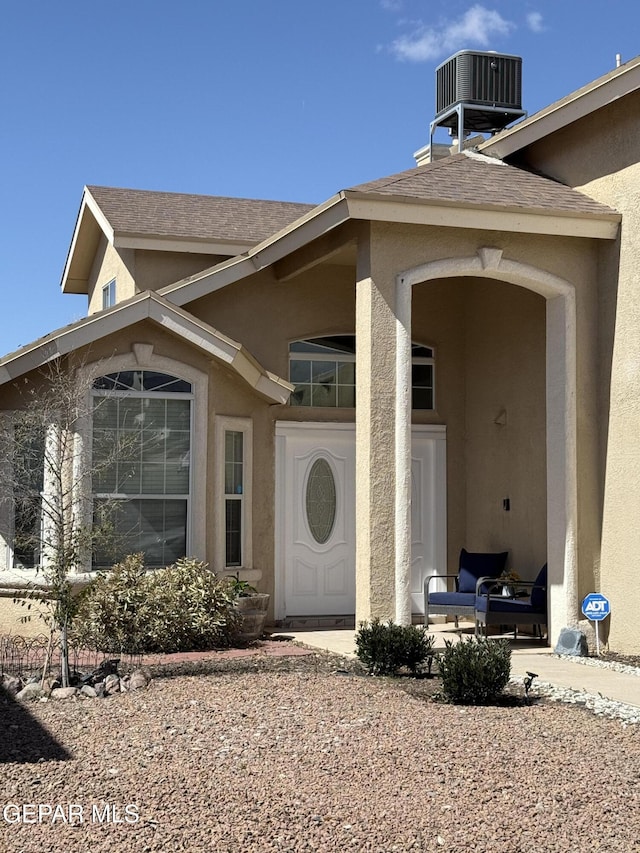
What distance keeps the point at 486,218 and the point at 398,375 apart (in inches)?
72.9

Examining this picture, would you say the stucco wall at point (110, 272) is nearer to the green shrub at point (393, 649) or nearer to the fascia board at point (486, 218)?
the fascia board at point (486, 218)

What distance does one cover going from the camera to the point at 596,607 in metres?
11.4

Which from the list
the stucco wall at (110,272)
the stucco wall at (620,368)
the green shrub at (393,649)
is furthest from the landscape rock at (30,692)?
the stucco wall at (110,272)

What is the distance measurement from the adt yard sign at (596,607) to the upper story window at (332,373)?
13.3 feet

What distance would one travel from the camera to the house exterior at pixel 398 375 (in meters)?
11.1

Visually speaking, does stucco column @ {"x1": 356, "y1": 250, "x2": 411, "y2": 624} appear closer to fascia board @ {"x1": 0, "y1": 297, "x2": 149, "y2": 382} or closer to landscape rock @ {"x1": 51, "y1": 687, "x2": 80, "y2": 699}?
fascia board @ {"x1": 0, "y1": 297, "x2": 149, "y2": 382}

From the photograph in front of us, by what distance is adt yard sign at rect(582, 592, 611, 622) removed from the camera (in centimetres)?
1141

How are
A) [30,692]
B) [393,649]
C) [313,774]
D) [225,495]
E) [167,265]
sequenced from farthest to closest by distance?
[167,265] → [225,495] → [393,649] → [30,692] → [313,774]

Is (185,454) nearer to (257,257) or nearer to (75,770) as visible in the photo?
(257,257)

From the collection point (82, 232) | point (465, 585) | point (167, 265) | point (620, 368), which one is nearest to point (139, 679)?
point (465, 585)

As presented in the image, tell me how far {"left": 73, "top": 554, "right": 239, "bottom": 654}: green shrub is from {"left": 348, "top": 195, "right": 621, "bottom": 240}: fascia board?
4.17m

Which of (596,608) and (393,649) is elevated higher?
(596,608)

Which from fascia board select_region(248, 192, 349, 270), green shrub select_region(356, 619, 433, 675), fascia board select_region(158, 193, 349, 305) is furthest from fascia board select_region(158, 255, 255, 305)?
→ green shrub select_region(356, 619, 433, 675)

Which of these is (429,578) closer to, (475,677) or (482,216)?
(482,216)
